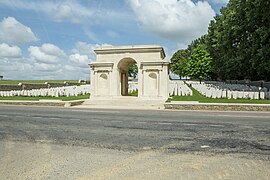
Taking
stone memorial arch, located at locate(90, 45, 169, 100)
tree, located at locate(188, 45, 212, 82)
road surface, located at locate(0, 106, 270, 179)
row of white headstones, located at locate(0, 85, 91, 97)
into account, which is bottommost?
road surface, located at locate(0, 106, 270, 179)

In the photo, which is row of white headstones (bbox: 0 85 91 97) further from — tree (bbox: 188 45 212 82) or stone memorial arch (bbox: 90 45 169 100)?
tree (bbox: 188 45 212 82)

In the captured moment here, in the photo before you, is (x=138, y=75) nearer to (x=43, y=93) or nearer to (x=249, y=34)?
(x=43, y=93)

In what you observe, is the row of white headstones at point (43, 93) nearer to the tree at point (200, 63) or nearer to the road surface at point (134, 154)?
the road surface at point (134, 154)

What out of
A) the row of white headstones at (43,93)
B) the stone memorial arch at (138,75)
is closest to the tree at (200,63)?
the row of white headstones at (43,93)

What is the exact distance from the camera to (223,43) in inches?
1319

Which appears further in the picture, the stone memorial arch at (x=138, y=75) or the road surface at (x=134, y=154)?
the stone memorial arch at (x=138, y=75)

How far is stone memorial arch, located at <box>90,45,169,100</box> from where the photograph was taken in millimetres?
24641

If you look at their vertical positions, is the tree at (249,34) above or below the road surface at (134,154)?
above

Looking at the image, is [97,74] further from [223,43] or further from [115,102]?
[223,43]

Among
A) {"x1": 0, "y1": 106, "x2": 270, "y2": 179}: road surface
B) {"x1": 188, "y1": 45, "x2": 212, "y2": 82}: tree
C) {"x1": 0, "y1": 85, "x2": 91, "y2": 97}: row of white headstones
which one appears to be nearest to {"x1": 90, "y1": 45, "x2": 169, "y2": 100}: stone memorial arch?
{"x1": 0, "y1": 85, "x2": 91, "y2": 97}: row of white headstones

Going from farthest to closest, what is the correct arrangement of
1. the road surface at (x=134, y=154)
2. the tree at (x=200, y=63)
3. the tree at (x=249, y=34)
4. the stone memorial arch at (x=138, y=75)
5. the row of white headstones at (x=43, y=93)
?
1. the tree at (x=200, y=63)
2. the row of white headstones at (x=43, y=93)
3. the stone memorial arch at (x=138, y=75)
4. the tree at (x=249, y=34)
5. the road surface at (x=134, y=154)

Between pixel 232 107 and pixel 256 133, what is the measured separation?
9.27m

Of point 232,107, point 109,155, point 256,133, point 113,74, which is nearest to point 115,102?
point 113,74

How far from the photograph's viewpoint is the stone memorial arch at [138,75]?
80.8 ft
